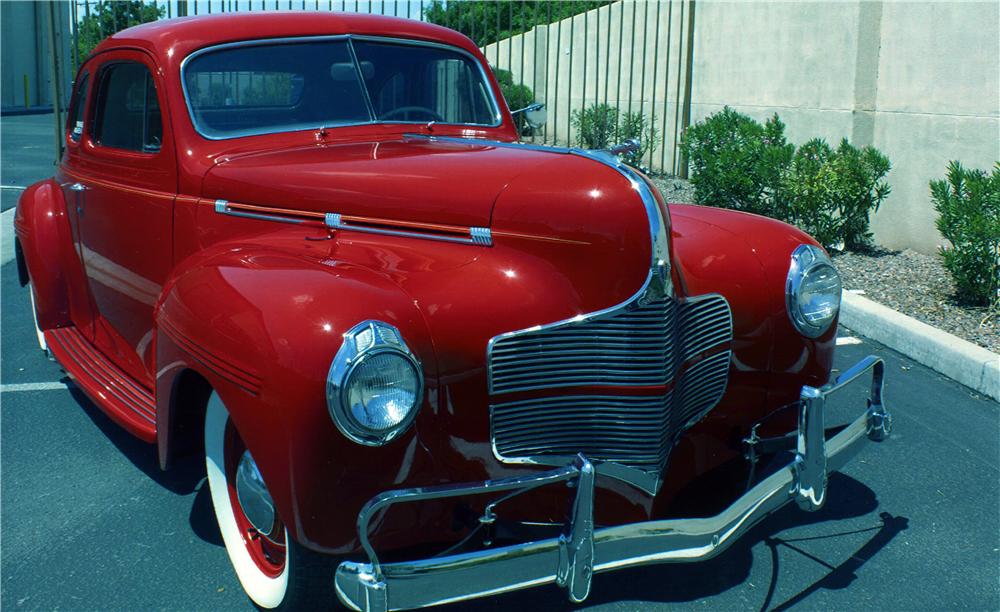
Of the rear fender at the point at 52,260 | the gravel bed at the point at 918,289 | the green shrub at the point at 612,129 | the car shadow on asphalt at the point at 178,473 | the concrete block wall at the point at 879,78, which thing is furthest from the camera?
the green shrub at the point at 612,129

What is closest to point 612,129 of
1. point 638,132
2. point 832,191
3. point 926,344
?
point 638,132

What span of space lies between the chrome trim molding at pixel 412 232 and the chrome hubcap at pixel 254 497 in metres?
0.74

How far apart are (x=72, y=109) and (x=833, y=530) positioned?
12.5 feet

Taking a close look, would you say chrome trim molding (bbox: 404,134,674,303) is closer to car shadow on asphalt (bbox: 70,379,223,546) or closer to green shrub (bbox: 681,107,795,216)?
car shadow on asphalt (bbox: 70,379,223,546)

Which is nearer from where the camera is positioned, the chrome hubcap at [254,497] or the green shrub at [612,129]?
the chrome hubcap at [254,497]

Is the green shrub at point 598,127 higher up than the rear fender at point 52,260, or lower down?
higher up

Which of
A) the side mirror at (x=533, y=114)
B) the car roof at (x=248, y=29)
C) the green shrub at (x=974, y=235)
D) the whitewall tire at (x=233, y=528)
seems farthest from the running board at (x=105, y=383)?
the green shrub at (x=974, y=235)

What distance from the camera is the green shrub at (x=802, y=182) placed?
680cm

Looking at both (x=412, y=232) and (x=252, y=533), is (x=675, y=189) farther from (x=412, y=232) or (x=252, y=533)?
(x=252, y=533)

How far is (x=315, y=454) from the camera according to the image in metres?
2.19

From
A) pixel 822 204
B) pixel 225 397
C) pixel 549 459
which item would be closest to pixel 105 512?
pixel 225 397

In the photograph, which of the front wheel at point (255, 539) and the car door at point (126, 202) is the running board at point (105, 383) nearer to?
the car door at point (126, 202)

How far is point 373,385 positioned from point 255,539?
0.90 m

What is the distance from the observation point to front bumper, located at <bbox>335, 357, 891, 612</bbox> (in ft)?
6.97
